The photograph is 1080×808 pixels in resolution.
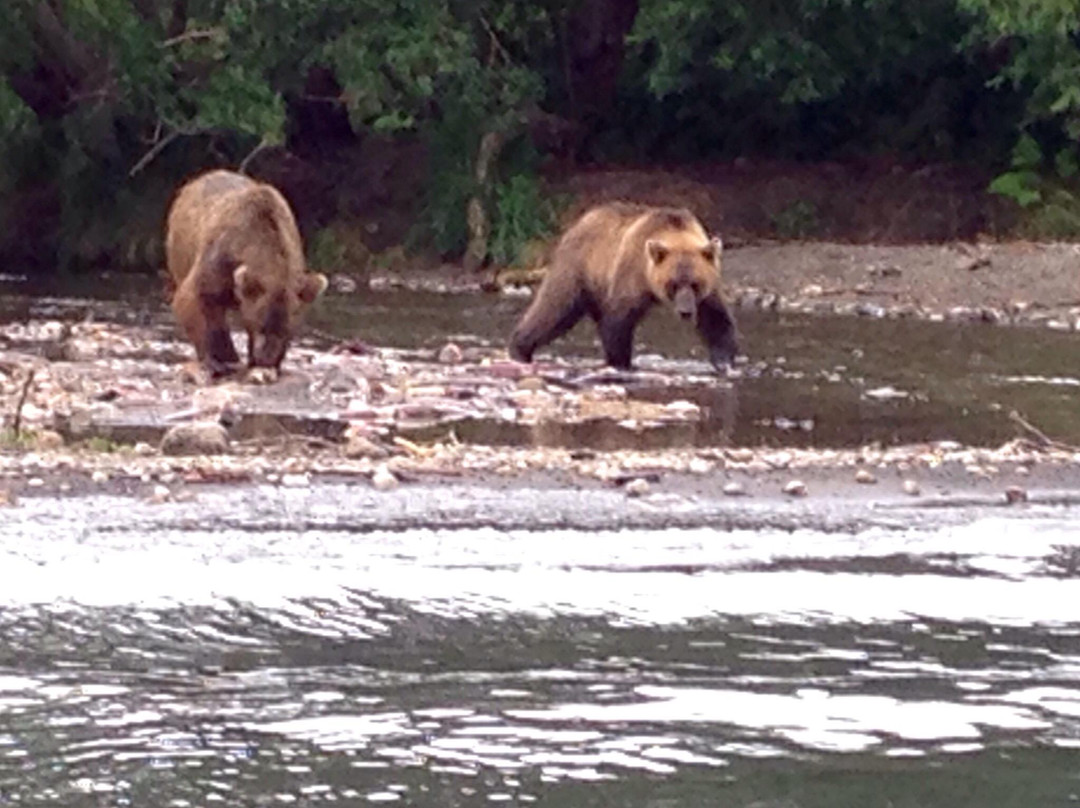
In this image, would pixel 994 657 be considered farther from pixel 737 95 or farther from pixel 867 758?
pixel 737 95

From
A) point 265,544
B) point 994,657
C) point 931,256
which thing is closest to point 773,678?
point 994,657

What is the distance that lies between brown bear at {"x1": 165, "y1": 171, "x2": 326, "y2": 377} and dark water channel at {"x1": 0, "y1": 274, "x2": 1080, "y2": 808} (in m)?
4.41

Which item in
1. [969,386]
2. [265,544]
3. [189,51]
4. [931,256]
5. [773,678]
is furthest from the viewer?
[189,51]

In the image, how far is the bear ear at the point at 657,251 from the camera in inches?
655

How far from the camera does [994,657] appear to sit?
8.37m

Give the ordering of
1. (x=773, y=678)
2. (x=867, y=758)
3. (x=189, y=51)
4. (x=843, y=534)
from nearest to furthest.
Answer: (x=867, y=758)
(x=773, y=678)
(x=843, y=534)
(x=189, y=51)

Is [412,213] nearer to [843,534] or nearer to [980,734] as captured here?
[843,534]

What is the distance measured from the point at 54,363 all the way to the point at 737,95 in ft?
49.3

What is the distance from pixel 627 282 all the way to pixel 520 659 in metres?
8.81

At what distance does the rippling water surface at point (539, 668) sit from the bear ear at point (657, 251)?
5.95 m

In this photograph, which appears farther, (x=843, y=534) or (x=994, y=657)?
(x=843, y=534)

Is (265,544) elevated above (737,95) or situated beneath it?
situated beneath

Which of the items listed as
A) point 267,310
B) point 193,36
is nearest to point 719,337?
point 267,310

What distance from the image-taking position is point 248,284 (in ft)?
51.4
